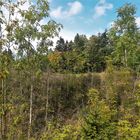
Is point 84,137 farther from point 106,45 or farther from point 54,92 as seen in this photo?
point 106,45

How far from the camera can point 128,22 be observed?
1858 inches

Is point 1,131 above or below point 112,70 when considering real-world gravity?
below

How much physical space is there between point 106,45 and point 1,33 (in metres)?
51.2

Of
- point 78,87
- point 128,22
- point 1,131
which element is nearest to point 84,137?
point 1,131

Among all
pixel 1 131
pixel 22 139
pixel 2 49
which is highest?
pixel 2 49

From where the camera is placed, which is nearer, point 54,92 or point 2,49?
point 2,49

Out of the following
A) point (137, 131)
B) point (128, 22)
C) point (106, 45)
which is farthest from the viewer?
point (106, 45)

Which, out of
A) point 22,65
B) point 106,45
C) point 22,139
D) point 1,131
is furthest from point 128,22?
point 1,131

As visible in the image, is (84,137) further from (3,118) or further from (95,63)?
(95,63)

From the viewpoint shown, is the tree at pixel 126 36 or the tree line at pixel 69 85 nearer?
the tree line at pixel 69 85

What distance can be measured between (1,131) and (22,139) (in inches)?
410

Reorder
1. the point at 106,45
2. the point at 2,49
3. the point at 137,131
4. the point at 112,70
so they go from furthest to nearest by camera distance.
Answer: the point at 106,45, the point at 112,70, the point at 137,131, the point at 2,49

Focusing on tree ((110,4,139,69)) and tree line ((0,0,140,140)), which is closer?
tree line ((0,0,140,140))

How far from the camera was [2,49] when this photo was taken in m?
9.61
